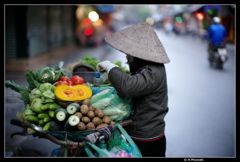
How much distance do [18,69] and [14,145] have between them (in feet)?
25.1

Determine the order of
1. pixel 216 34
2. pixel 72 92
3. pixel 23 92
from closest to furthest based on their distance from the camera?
pixel 72 92
pixel 23 92
pixel 216 34

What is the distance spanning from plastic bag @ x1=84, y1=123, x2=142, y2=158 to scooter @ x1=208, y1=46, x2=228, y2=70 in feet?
30.8

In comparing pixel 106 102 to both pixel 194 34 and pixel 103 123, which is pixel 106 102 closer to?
pixel 103 123

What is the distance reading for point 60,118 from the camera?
2.92 m

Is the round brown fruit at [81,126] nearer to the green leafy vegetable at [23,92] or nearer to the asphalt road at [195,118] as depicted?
the green leafy vegetable at [23,92]

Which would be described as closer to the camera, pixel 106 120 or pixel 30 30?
pixel 106 120

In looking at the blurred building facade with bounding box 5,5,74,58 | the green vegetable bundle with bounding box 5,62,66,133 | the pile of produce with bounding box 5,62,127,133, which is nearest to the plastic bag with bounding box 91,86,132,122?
the pile of produce with bounding box 5,62,127,133

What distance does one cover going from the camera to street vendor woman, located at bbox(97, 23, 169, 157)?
3.03 m

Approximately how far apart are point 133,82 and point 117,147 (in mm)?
615

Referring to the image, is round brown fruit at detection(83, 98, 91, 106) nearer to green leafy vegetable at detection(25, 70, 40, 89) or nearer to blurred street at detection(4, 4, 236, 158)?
green leafy vegetable at detection(25, 70, 40, 89)

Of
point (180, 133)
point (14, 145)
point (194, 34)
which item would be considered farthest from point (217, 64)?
point (194, 34)

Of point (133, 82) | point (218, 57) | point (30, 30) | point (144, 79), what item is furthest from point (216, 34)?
point (133, 82)

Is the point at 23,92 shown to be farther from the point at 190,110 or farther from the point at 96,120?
Result: the point at 190,110

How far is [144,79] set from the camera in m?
3.03
